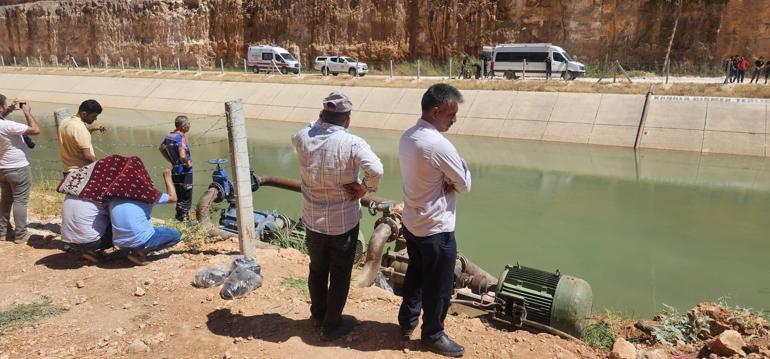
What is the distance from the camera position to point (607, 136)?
16547 mm

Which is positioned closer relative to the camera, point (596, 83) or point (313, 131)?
point (313, 131)

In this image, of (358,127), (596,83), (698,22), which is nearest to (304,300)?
(358,127)

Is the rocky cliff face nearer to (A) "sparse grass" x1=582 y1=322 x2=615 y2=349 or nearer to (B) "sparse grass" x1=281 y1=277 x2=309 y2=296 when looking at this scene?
(A) "sparse grass" x1=582 y1=322 x2=615 y2=349

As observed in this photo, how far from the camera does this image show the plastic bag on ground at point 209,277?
473 cm

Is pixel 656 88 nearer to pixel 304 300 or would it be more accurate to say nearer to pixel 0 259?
pixel 304 300

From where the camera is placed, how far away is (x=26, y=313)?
4141 mm

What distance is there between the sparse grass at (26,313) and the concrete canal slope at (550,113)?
1527cm

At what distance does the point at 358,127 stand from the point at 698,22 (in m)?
18.8

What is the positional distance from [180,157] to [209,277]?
2.46m

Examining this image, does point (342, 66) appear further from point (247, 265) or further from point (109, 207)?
point (247, 265)

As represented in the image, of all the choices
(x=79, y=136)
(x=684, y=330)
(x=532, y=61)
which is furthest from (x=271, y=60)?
(x=684, y=330)

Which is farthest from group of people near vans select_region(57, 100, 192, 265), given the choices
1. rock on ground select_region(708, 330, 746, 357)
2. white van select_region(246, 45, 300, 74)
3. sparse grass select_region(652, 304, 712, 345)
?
white van select_region(246, 45, 300, 74)

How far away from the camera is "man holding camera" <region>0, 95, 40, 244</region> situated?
545 centimetres

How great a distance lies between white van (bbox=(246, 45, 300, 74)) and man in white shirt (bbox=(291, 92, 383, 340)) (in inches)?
1099
